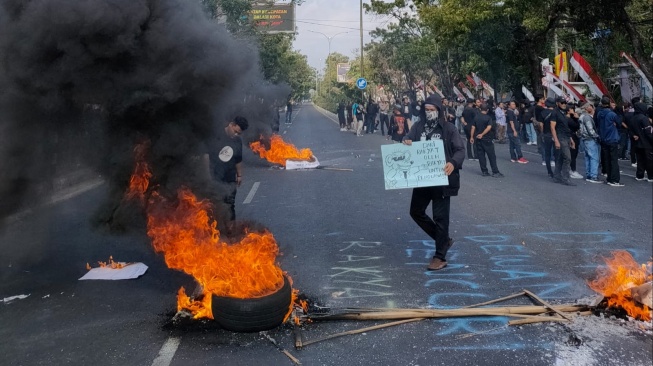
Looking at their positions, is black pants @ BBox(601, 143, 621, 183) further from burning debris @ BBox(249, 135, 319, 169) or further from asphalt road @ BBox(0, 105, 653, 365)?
burning debris @ BBox(249, 135, 319, 169)

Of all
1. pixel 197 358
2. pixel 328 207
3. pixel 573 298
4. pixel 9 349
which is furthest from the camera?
pixel 328 207

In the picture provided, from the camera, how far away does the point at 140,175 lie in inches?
203

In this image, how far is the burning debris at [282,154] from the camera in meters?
14.4

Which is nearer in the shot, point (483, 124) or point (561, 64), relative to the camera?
point (483, 124)

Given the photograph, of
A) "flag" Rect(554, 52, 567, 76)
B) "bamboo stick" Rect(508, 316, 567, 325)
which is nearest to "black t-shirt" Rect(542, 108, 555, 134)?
"bamboo stick" Rect(508, 316, 567, 325)

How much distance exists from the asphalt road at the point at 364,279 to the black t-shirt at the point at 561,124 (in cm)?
140

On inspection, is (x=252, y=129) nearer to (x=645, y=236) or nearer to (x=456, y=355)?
(x=645, y=236)

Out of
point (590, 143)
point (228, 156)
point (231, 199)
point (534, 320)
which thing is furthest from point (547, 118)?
point (534, 320)

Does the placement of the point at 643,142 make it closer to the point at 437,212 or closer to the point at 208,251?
the point at 437,212

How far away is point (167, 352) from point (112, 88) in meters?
2.38

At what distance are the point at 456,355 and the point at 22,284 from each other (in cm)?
423

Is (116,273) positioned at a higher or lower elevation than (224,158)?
lower

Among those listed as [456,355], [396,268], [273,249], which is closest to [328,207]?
[396,268]

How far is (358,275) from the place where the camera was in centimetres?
552
